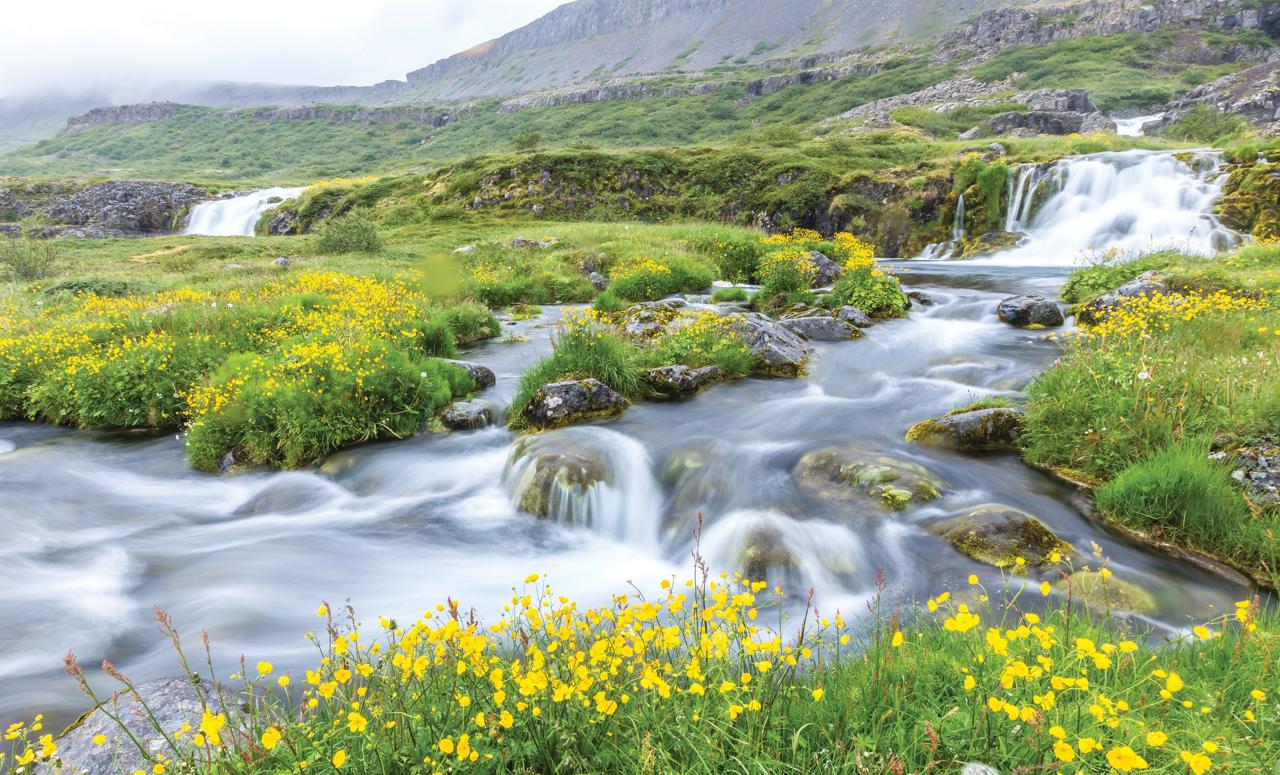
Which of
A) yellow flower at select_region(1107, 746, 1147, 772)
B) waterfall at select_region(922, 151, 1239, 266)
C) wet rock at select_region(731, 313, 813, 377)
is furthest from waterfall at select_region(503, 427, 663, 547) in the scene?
waterfall at select_region(922, 151, 1239, 266)

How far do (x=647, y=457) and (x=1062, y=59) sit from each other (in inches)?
5393

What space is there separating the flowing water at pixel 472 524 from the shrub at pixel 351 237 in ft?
60.9

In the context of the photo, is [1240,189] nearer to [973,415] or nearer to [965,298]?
[965,298]

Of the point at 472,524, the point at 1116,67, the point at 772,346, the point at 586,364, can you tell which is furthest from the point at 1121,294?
the point at 1116,67

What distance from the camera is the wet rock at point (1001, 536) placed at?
5.52 m

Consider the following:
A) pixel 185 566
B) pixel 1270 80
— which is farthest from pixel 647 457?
pixel 1270 80

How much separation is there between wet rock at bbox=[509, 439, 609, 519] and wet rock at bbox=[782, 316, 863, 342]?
275 inches

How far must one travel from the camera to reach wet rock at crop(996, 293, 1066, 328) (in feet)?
43.0

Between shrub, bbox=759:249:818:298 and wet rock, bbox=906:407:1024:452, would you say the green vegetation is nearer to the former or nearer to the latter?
shrub, bbox=759:249:818:298

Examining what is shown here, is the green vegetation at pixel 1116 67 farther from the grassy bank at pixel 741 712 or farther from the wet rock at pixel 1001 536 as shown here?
the grassy bank at pixel 741 712

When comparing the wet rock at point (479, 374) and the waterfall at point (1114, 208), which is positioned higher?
the waterfall at point (1114, 208)

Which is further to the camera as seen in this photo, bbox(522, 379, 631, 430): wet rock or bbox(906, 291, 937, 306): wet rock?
bbox(906, 291, 937, 306): wet rock

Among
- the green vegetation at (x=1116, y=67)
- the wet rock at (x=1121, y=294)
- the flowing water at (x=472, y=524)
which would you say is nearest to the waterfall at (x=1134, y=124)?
the green vegetation at (x=1116, y=67)

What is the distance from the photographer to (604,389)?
9648 mm
